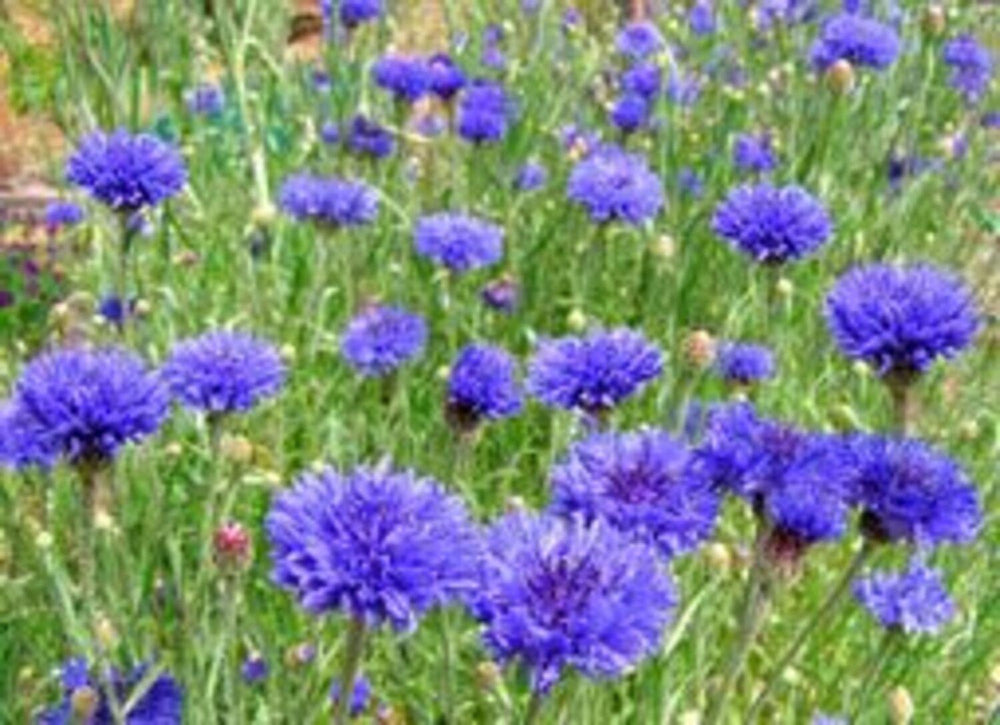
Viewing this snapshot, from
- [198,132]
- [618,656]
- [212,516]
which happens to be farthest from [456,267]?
[618,656]

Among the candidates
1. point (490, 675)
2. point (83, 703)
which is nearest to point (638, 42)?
point (490, 675)

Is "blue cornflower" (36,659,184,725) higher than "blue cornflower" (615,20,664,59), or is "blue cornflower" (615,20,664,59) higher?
"blue cornflower" (36,659,184,725)

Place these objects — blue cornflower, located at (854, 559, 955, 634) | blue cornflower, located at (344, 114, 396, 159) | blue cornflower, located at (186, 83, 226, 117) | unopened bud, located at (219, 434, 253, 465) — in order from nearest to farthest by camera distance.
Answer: unopened bud, located at (219, 434, 253, 465)
blue cornflower, located at (854, 559, 955, 634)
blue cornflower, located at (344, 114, 396, 159)
blue cornflower, located at (186, 83, 226, 117)

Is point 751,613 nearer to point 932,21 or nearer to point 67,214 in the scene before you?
point 932,21

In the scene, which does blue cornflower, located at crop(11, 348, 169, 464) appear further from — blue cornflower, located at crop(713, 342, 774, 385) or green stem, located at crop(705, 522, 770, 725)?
blue cornflower, located at crop(713, 342, 774, 385)

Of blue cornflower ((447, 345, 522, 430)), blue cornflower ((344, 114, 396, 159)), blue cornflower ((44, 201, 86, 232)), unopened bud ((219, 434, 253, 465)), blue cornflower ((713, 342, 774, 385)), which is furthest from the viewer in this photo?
blue cornflower ((44, 201, 86, 232))

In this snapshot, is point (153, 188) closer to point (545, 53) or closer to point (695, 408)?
point (695, 408)

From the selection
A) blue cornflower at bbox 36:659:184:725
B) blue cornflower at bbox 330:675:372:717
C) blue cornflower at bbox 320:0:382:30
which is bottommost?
blue cornflower at bbox 330:675:372:717

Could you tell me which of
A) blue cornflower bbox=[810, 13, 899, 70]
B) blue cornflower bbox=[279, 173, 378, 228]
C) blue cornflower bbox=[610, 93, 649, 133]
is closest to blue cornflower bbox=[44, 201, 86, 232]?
blue cornflower bbox=[279, 173, 378, 228]
